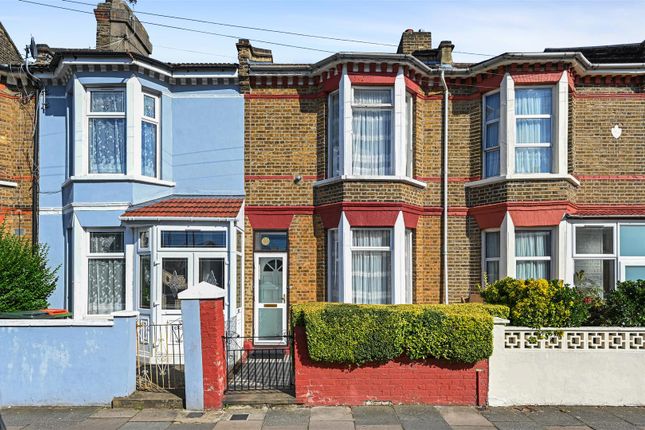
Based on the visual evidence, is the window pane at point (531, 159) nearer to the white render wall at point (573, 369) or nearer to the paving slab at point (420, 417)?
the white render wall at point (573, 369)

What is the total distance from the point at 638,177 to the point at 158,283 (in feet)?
37.3

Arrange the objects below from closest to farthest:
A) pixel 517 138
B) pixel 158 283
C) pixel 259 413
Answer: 1. pixel 259 413
2. pixel 158 283
3. pixel 517 138

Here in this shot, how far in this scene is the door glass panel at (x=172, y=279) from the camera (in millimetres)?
11359

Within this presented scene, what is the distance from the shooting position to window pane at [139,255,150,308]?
11.5m

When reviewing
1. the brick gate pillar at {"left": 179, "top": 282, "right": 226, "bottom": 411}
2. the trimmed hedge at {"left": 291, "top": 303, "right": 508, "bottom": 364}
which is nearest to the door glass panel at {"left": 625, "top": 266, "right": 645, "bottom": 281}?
the trimmed hedge at {"left": 291, "top": 303, "right": 508, "bottom": 364}

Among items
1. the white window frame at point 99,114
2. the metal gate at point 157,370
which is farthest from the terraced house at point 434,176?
the white window frame at point 99,114

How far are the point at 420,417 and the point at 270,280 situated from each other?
18.7ft

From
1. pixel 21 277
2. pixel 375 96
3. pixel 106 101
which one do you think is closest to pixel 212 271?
pixel 21 277

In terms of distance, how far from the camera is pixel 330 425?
7590 mm

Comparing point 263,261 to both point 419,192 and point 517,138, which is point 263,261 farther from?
point 517,138

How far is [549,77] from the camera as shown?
11930 millimetres

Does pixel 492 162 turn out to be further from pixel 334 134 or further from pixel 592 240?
pixel 334 134

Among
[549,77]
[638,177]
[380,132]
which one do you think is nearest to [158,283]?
[380,132]

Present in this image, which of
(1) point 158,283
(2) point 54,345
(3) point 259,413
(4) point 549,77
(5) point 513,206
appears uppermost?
(4) point 549,77
